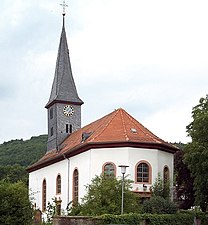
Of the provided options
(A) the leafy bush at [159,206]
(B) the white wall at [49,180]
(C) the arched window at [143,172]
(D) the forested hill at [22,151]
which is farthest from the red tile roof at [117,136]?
(D) the forested hill at [22,151]

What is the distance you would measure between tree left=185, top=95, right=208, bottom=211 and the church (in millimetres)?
3698

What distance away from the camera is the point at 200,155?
3981cm

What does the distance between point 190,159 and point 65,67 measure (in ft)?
72.0

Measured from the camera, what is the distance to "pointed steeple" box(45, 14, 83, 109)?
57600 mm

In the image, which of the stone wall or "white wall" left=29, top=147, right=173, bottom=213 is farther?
"white wall" left=29, top=147, right=173, bottom=213

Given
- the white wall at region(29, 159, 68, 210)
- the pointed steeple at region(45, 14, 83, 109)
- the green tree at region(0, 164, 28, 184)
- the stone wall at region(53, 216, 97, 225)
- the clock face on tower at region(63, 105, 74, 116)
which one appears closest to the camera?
the stone wall at region(53, 216, 97, 225)

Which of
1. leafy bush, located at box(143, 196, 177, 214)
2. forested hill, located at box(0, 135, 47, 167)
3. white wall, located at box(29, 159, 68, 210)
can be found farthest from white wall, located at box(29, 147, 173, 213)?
forested hill, located at box(0, 135, 47, 167)

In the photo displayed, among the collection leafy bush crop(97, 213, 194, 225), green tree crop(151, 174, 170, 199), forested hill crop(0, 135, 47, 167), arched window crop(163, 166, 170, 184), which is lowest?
leafy bush crop(97, 213, 194, 225)

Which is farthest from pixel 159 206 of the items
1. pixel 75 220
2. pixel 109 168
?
pixel 109 168

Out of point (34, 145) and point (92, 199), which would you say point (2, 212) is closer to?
point (92, 199)

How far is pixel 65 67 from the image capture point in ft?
194

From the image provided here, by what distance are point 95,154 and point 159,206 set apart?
27.4 feet

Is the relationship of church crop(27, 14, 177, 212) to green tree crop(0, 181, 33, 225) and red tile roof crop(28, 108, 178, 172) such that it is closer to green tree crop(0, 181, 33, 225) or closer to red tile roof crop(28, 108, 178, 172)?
red tile roof crop(28, 108, 178, 172)

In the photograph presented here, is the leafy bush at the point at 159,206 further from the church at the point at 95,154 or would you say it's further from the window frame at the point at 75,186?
the window frame at the point at 75,186
